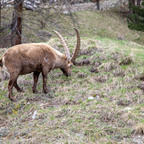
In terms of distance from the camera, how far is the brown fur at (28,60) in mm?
6020

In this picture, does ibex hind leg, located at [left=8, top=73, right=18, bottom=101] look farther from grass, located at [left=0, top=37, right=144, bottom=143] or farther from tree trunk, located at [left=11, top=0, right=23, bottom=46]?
tree trunk, located at [left=11, top=0, right=23, bottom=46]

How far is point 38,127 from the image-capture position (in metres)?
4.83

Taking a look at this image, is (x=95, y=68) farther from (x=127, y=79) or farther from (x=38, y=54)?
(x=38, y=54)

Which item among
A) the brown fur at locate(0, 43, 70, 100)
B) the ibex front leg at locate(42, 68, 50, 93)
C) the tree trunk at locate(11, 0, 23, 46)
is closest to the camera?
the brown fur at locate(0, 43, 70, 100)

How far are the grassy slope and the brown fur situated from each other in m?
0.63

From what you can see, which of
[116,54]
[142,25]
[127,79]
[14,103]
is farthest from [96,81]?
[142,25]

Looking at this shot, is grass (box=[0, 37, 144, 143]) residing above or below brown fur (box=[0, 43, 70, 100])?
below

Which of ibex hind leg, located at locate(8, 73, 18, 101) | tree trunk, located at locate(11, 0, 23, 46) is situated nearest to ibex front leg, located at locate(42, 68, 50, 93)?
ibex hind leg, located at locate(8, 73, 18, 101)

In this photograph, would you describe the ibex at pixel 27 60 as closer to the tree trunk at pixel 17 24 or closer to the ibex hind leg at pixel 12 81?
the ibex hind leg at pixel 12 81

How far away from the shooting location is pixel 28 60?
6215 millimetres

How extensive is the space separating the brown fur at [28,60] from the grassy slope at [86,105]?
2.07 feet

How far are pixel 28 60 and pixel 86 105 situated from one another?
2076 mm

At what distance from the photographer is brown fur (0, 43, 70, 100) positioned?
6.02 metres

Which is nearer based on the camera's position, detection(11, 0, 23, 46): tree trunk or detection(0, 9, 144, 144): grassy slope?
detection(0, 9, 144, 144): grassy slope
